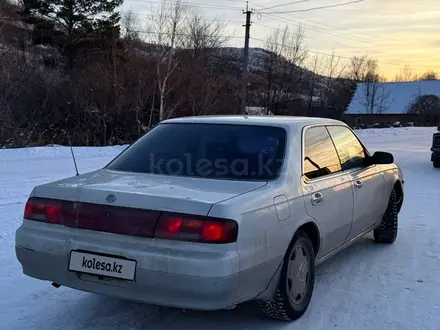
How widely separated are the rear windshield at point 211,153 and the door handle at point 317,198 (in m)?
0.40

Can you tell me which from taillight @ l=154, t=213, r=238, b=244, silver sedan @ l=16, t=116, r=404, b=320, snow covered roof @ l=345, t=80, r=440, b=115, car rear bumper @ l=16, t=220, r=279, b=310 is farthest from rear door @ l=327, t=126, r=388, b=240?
snow covered roof @ l=345, t=80, r=440, b=115

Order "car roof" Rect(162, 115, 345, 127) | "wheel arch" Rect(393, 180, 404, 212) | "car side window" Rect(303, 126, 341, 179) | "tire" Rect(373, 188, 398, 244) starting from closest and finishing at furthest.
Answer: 1. "car side window" Rect(303, 126, 341, 179)
2. "car roof" Rect(162, 115, 345, 127)
3. "tire" Rect(373, 188, 398, 244)
4. "wheel arch" Rect(393, 180, 404, 212)

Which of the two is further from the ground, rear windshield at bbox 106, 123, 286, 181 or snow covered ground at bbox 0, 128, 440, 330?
rear windshield at bbox 106, 123, 286, 181

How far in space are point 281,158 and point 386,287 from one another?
165 centimetres

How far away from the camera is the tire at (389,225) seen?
19.3ft

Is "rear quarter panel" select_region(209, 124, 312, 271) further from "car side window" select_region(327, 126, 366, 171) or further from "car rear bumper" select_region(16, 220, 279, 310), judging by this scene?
"car side window" select_region(327, 126, 366, 171)

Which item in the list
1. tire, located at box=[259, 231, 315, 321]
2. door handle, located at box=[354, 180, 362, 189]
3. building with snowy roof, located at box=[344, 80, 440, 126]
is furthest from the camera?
building with snowy roof, located at box=[344, 80, 440, 126]

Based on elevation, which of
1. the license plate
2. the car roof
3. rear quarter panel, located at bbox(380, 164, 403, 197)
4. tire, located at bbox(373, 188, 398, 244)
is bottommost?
tire, located at bbox(373, 188, 398, 244)

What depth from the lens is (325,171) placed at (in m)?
4.38

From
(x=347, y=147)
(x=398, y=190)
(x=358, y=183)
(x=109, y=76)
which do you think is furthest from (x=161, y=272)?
(x=109, y=76)

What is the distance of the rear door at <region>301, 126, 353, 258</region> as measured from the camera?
157 inches

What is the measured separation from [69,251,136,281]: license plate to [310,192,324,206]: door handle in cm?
155

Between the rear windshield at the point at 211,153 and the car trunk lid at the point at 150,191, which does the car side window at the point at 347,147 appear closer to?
the rear windshield at the point at 211,153

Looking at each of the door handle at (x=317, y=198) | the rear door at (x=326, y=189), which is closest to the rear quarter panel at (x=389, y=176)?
the rear door at (x=326, y=189)
